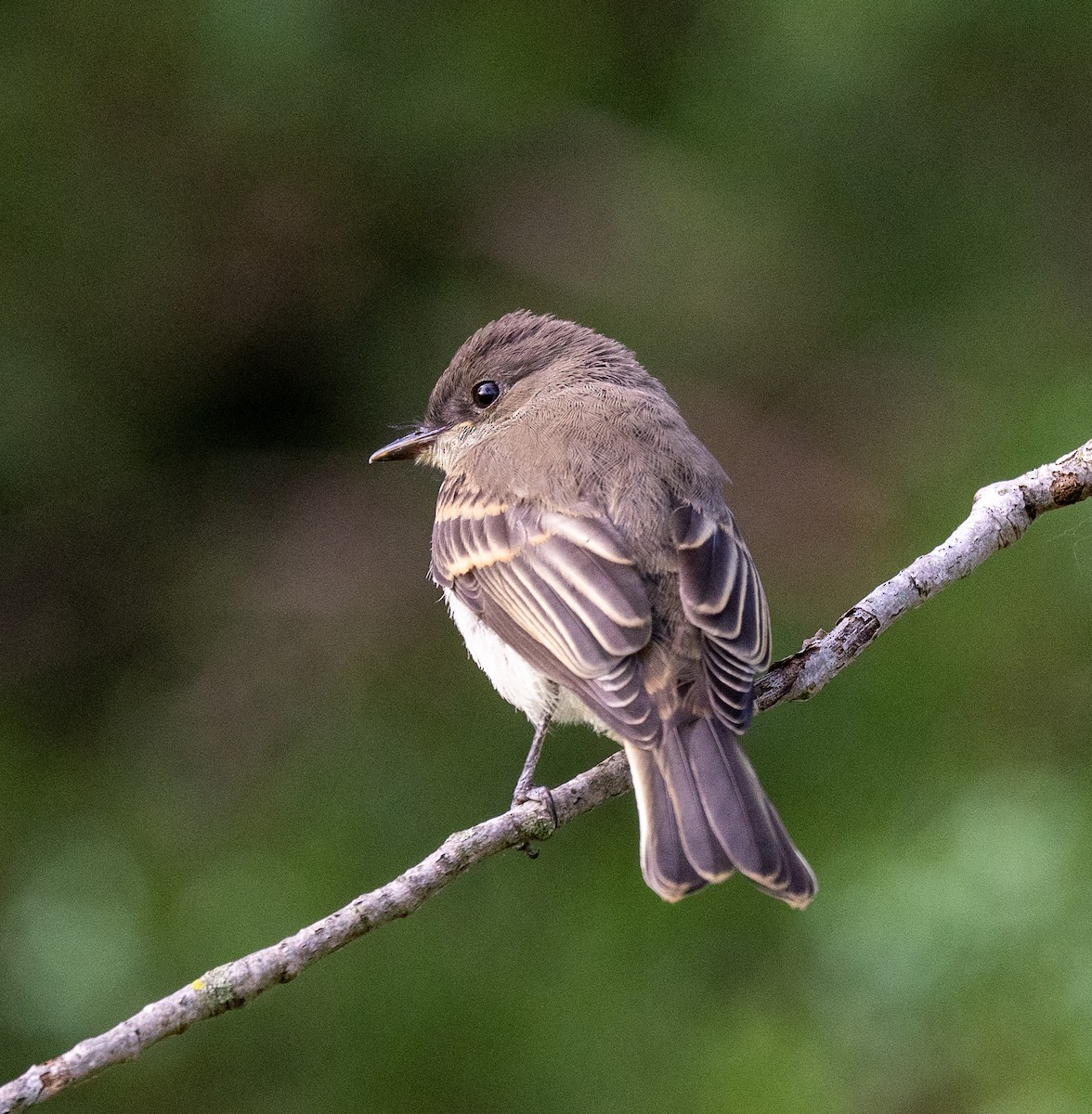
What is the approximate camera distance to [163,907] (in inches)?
183

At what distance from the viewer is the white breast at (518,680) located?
11.8 ft

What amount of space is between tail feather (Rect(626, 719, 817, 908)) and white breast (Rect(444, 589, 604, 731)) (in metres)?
0.32

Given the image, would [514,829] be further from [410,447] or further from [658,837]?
[410,447]

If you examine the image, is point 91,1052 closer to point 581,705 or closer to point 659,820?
point 659,820

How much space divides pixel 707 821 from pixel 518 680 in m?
0.78

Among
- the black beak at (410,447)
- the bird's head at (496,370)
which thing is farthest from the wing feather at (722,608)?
the black beak at (410,447)

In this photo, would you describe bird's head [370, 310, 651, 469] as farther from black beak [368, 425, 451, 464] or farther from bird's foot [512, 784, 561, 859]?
bird's foot [512, 784, 561, 859]

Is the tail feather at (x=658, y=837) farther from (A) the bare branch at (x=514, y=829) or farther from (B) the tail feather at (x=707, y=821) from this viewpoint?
(A) the bare branch at (x=514, y=829)

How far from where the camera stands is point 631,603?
3.34 meters

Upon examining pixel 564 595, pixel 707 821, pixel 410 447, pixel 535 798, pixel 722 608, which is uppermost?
pixel 410 447

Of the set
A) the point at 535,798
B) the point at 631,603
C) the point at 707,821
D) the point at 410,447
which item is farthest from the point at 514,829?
the point at 410,447

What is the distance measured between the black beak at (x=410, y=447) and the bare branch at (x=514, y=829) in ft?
4.87

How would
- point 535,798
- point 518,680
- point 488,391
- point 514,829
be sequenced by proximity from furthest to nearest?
1. point 488,391
2. point 518,680
3. point 535,798
4. point 514,829

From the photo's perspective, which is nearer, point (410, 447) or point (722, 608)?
point (722, 608)
